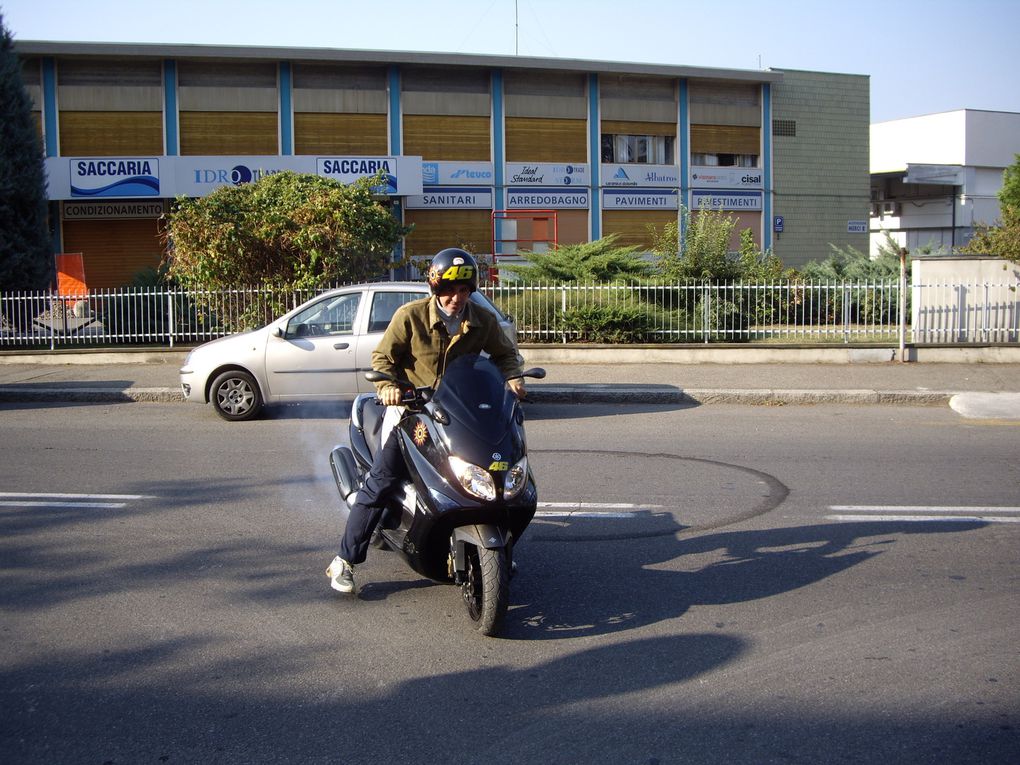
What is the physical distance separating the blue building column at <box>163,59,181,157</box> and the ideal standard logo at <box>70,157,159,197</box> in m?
2.13

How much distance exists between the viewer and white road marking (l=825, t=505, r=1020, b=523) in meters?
6.91

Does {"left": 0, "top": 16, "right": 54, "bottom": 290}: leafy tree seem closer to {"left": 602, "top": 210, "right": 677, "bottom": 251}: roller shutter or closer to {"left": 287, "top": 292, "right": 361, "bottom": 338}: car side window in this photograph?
{"left": 287, "top": 292, "right": 361, "bottom": 338}: car side window

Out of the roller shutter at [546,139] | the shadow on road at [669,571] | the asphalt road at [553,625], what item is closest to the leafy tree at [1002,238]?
the asphalt road at [553,625]

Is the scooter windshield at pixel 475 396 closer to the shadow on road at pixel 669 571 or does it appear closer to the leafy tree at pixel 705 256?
the shadow on road at pixel 669 571

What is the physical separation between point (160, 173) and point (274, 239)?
617 inches

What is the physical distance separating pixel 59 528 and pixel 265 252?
11.9m

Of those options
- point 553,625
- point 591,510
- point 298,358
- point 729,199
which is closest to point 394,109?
point 729,199

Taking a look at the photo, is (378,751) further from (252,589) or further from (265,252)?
(265,252)

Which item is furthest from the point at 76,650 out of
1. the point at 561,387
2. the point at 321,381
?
the point at 561,387

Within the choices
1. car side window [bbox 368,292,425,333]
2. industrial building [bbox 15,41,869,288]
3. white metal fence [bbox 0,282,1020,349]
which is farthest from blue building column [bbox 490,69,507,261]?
car side window [bbox 368,292,425,333]

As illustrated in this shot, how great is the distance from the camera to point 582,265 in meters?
20.2

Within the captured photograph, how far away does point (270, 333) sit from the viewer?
39.3ft

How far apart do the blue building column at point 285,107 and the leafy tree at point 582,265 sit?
16.3 meters

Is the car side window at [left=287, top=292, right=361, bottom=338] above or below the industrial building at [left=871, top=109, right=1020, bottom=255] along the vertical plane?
below
